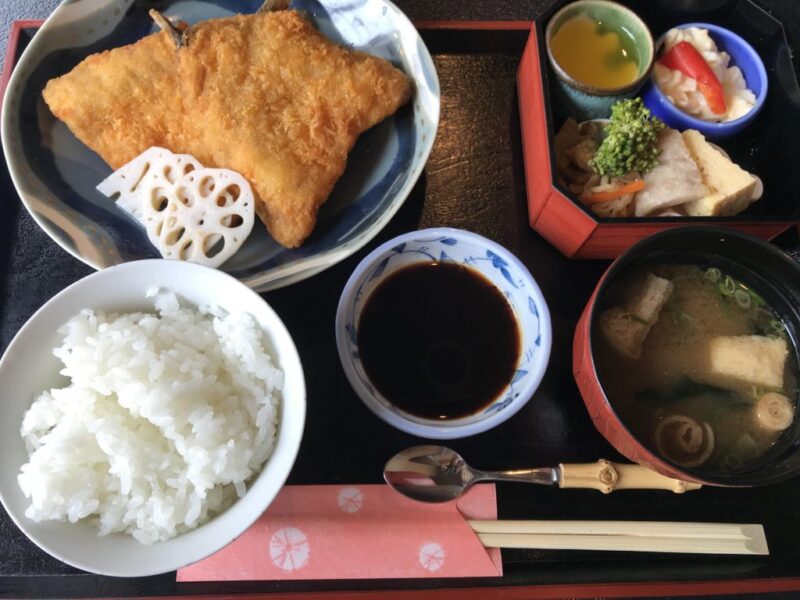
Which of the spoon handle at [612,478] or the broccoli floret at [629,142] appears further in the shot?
the broccoli floret at [629,142]

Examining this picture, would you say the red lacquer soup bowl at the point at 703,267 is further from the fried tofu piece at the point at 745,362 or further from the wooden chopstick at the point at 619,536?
the wooden chopstick at the point at 619,536

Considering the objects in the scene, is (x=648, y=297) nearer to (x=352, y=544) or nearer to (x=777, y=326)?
(x=777, y=326)

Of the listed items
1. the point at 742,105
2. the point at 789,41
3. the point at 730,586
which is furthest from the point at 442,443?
the point at 789,41

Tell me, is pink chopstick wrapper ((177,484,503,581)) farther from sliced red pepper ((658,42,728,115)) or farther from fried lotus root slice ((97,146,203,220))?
sliced red pepper ((658,42,728,115))

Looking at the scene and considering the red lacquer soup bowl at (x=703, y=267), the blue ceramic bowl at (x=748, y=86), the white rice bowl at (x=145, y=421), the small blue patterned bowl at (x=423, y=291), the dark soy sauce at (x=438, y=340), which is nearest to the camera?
the white rice bowl at (x=145, y=421)

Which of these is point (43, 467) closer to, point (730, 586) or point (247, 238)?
point (247, 238)

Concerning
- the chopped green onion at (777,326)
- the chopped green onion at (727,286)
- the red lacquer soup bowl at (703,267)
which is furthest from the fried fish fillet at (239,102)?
the chopped green onion at (777,326)
